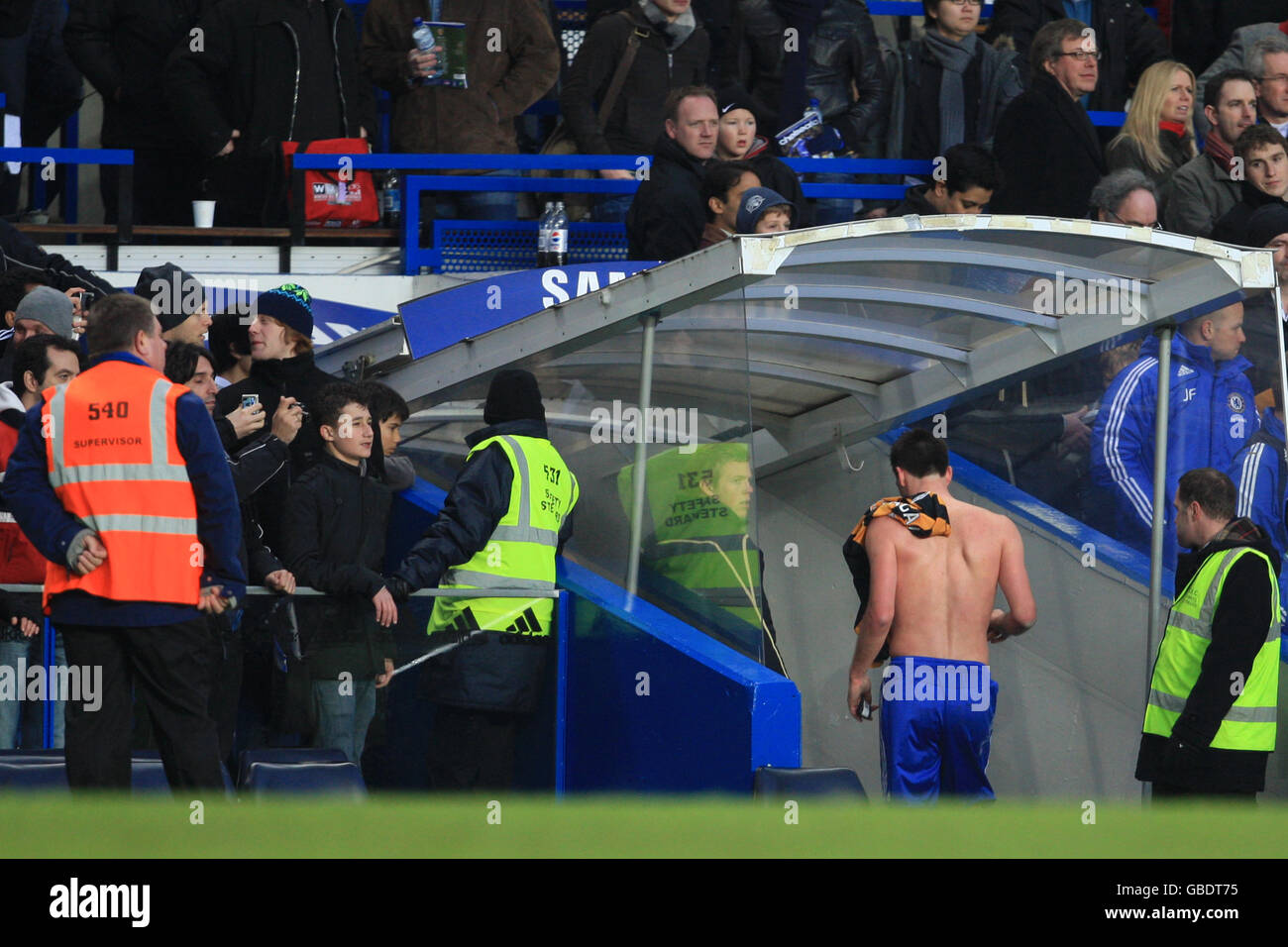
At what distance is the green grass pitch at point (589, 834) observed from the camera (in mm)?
3521

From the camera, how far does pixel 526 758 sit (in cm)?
753

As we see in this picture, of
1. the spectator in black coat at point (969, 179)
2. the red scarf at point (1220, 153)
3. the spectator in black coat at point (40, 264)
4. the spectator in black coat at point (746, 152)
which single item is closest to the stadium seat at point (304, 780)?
the spectator in black coat at point (40, 264)

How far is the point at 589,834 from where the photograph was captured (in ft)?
12.3

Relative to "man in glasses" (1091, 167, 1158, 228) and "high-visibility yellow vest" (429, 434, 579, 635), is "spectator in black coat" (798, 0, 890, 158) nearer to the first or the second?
"man in glasses" (1091, 167, 1158, 228)

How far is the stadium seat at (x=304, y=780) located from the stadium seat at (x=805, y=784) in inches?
53.6

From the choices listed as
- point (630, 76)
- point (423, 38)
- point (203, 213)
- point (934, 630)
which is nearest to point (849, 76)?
point (630, 76)

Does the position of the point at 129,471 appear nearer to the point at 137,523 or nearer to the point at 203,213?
the point at 137,523

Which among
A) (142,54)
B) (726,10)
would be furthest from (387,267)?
(726,10)

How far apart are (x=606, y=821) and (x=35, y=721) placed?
3.72 metres

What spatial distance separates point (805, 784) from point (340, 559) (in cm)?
217

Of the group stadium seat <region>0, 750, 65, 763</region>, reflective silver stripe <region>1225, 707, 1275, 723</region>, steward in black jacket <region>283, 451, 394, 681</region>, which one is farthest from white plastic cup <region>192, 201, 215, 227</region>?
reflective silver stripe <region>1225, 707, 1275, 723</region>

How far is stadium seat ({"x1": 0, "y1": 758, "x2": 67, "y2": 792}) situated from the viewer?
583 centimetres

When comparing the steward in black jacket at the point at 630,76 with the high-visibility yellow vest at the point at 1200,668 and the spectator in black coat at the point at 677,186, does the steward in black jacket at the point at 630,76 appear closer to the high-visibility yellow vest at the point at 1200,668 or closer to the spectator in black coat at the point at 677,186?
the spectator in black coat at the point at 677,186

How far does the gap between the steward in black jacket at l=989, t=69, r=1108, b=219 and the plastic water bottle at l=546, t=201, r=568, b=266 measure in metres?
2.48
